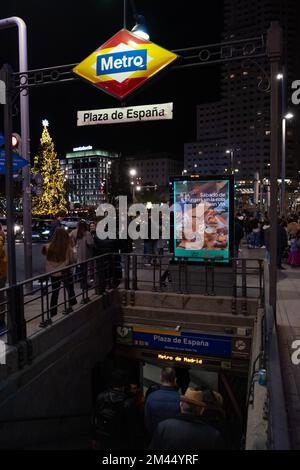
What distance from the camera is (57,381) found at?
24.8ft

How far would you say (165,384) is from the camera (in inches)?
245

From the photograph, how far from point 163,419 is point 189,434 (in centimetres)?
185

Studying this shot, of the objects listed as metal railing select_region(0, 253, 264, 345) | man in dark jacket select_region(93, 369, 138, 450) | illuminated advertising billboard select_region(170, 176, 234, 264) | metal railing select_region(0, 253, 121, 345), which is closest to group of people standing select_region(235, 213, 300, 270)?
illuminated advertising billboard select_region(170, 176, 234, 264)

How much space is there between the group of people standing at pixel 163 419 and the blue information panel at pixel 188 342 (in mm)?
2497

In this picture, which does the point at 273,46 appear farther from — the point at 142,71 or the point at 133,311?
the point at 133,311

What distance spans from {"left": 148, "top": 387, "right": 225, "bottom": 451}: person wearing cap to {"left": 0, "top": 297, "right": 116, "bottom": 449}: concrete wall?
292 centimetres

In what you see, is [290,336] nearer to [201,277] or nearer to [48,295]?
[201,277]

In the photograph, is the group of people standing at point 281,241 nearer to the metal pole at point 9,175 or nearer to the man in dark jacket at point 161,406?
the man in dark jacket at point 161,406

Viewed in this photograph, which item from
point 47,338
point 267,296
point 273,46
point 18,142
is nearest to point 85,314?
point 47,338

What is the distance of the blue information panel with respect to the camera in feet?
30.8

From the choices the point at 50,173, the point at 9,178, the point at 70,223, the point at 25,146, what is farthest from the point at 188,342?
the point at 50,173

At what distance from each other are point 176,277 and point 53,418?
14.5 ft

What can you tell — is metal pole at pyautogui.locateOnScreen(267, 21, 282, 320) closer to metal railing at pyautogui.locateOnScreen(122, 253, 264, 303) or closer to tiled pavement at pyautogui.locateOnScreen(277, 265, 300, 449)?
tiled pavement at pyautogui.locateOnScreen(277, 265, 300, 449)

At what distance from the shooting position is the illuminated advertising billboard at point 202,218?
32.5 feet
